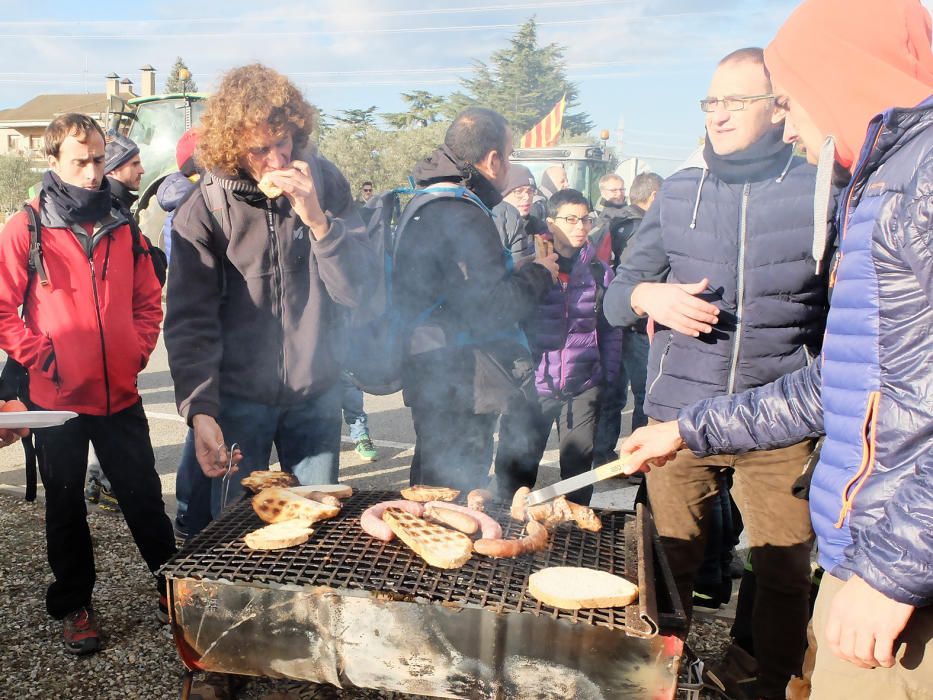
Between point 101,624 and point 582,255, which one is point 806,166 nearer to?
point 582,255

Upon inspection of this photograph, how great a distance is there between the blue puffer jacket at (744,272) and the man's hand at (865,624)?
134cm

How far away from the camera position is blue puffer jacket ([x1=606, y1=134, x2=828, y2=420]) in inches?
100

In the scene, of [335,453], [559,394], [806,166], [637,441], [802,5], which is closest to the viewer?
[802,5]

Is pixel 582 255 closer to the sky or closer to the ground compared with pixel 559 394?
closer to the sky

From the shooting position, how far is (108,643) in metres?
3.19

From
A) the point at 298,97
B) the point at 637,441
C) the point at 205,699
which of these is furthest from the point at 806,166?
the point at 205,699

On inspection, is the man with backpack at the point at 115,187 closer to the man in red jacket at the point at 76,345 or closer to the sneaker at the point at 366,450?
the man in red jacket at the point at 76,345

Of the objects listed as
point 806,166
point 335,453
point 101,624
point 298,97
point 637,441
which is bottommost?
point 101,624

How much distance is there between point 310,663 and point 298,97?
2158 mm

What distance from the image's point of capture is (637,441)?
228 centimetres

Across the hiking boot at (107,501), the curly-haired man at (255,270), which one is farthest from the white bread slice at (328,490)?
the hiking boot at (107,501)

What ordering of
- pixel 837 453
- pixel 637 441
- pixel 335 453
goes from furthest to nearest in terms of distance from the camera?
pixel 335 453, pixel 637 441, pixel 837 453

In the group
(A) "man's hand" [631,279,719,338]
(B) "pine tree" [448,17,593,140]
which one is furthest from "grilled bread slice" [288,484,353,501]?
(B) "pine tree" [448,17,593,140]

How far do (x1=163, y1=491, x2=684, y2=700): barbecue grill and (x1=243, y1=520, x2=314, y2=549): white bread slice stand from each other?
3 cm
